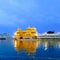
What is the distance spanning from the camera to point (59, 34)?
119438 mm

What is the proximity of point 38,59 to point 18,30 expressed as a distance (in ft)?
241

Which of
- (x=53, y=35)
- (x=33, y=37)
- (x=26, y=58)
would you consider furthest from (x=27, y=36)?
(x=26, y=58)

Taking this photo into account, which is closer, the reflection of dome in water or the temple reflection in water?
the reflection of dome in water

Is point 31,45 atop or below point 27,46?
atop

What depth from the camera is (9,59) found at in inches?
1076

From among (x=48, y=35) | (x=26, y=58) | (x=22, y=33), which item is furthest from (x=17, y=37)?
(x=26, y=58)

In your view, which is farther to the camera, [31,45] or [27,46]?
[31,45]

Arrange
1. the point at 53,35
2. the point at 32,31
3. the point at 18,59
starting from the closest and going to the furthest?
the point at 18,59 < the point at 32,31 < the point at 53,35

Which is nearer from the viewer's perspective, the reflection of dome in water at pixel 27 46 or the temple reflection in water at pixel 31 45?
the reflection of dome in water at pixel 27 46

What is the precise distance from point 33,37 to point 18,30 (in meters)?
6.40

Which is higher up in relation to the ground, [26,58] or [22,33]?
[22,33]

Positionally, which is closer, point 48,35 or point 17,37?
point 17,37

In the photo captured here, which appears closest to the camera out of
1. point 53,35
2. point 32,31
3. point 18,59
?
point 18,59

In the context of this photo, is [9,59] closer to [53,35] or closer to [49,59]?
[49,59]
